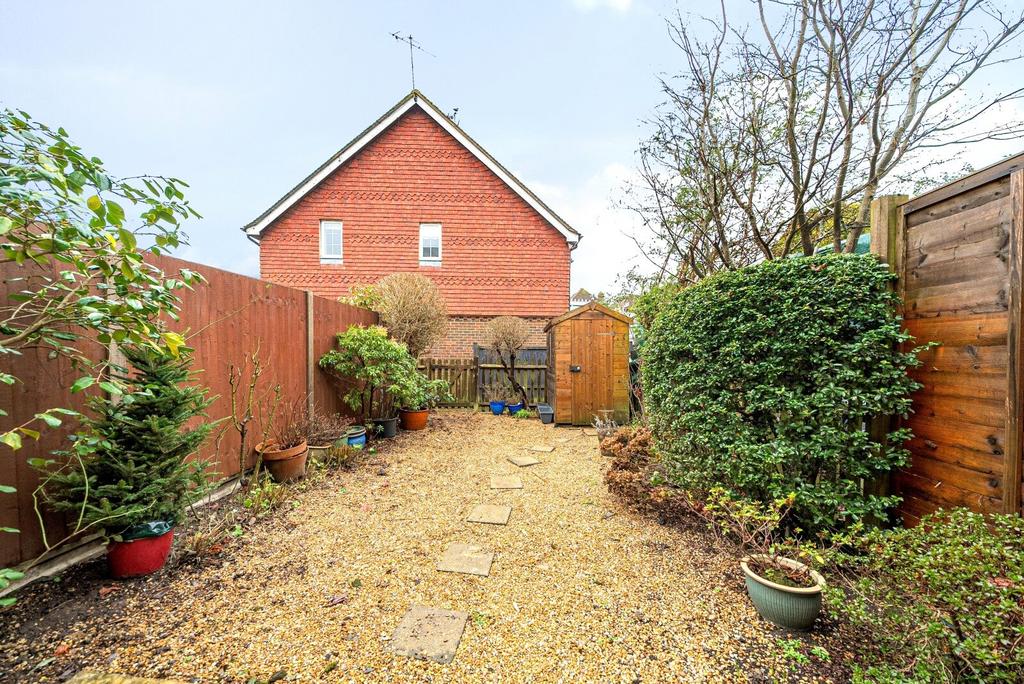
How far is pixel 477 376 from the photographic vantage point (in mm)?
9016

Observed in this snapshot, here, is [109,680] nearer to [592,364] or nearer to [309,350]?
[309,350]

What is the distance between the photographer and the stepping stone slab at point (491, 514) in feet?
11.1

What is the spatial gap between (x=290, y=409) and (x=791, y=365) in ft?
16.3

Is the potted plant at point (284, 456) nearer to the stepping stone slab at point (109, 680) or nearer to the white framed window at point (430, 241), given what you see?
the stepping stone slab at point (109, 680)

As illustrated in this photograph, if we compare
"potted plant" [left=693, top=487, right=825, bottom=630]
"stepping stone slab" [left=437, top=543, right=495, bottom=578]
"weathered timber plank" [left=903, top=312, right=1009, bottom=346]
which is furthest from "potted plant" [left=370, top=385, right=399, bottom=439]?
"weathered timber plank" [left=903, top=312, right=1009, bottom=346]

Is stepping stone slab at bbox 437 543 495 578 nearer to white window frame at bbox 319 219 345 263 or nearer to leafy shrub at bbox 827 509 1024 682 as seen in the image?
A: leafy shrub at bbox 827 509 1024 682

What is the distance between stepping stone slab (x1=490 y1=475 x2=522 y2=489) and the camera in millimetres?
4246

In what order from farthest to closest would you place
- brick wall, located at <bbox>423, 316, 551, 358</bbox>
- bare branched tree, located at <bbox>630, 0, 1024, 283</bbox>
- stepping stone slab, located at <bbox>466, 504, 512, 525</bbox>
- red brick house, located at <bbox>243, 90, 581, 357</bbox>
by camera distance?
red brick house, located at <bbox>243, 90, 581, 357</bbox>
brick wall, located at <bbox>423, 316, 551, 358</bbox>
stepping stone slab, located at <bbox>466, 504, 512, 525</bbox>
bare branched tree, located at <bbox>630, 0, 1024, 283</bbox>

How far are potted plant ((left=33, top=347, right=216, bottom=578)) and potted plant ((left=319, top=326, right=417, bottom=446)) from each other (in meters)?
2.92

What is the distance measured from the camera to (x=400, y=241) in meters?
10.8

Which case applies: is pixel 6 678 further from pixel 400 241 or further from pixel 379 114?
pixel 379 114

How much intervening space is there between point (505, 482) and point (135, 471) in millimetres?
3094

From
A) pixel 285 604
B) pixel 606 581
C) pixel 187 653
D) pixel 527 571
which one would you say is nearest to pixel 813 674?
pixel 606 581

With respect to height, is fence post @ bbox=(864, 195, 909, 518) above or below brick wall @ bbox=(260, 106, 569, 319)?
below
